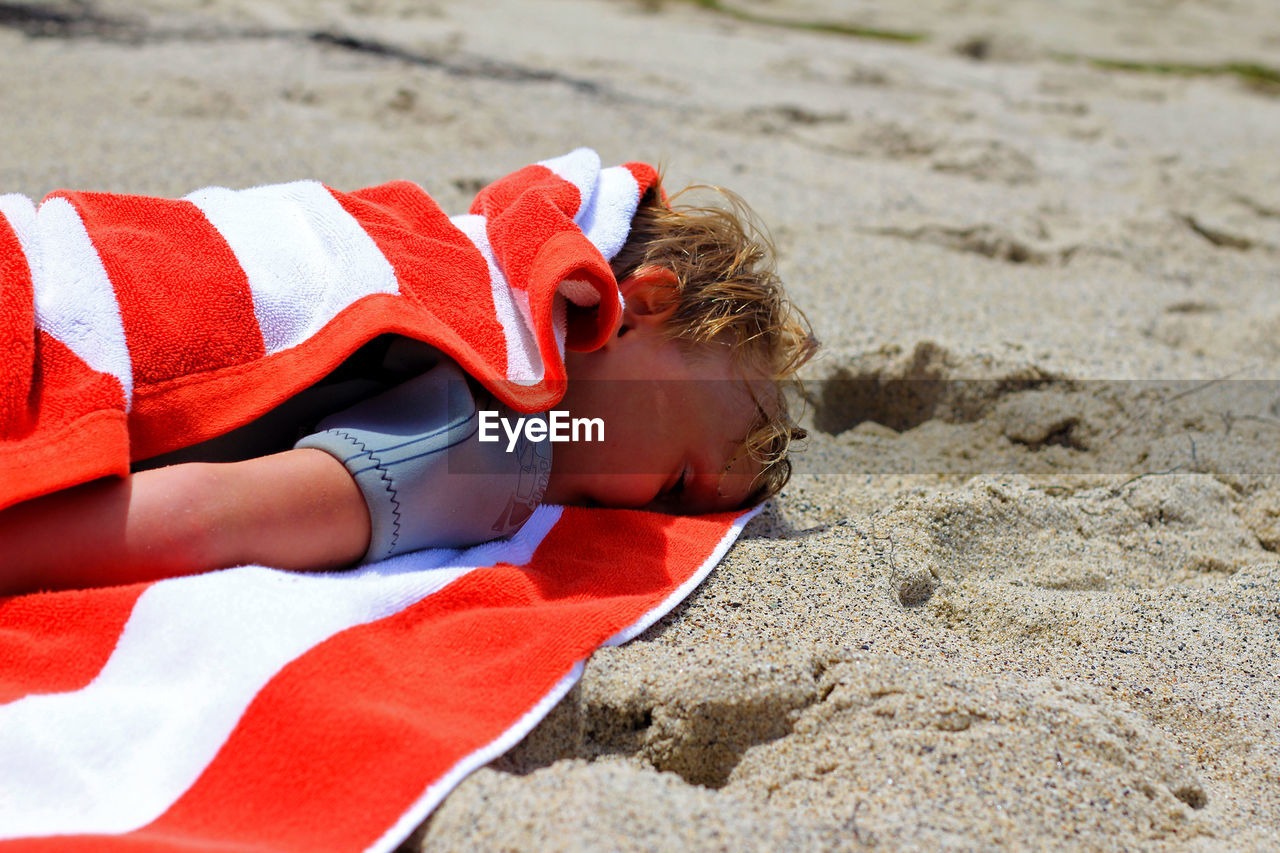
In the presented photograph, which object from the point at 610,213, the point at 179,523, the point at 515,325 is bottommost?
the point at 179,523

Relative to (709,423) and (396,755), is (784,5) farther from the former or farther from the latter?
(396,755)

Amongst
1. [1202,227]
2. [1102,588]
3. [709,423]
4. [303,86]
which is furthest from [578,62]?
[1102,588]

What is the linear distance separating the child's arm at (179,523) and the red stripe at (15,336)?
0.10m

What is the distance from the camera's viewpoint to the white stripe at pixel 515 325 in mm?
1365

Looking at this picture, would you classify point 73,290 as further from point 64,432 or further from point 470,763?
point 470,763

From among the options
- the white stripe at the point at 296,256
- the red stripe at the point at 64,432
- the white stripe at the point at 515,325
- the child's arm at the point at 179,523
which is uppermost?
the white stripe at the point at 296,256

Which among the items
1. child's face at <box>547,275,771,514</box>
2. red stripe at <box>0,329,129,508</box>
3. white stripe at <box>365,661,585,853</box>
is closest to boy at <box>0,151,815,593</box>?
child's face at <box>547,275,771,514</box>

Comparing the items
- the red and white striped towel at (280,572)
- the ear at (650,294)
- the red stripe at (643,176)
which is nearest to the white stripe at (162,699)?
the red and white striped towel at (280,572)

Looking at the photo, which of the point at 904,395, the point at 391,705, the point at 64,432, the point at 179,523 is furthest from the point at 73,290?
the point at 904,395

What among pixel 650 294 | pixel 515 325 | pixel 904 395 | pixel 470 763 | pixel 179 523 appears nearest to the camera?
pixel 470 763

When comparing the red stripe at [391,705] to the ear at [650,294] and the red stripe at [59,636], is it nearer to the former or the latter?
the red stripe at [59,636]

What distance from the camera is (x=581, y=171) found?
155cm

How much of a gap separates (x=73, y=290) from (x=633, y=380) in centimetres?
71

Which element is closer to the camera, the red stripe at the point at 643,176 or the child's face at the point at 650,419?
the child's face at the point at 650,419
